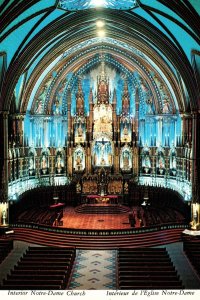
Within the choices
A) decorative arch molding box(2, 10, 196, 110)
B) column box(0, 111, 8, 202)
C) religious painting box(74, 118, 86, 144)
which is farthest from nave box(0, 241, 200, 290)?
religious painting box(74, 118, 86, 144)

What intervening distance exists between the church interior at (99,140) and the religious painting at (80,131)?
86 mm

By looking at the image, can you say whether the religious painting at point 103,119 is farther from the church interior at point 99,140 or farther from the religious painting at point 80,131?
the religious painting at point 80,131

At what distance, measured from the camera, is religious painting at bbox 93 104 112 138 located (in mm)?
36094

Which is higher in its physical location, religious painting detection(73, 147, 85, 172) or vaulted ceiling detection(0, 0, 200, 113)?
vaulted ceiling detection(0, 0, 200, 113)

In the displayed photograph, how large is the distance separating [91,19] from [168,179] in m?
13.9

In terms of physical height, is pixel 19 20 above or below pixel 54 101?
above

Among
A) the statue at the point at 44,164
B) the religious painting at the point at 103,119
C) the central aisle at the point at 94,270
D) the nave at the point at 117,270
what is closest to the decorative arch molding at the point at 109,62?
the religious painting at the point at 103,119

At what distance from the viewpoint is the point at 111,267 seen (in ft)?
67.3

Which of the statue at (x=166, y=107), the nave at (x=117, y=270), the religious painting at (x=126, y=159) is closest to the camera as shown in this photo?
the nave at (x=117, y=270)

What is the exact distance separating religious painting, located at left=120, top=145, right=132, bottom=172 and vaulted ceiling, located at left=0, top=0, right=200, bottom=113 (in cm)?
601

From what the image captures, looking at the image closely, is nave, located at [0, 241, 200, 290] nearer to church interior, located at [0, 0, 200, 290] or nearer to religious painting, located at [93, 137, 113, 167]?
church interior, located at [0, 0, 200, 290]

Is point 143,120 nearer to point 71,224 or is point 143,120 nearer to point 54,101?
point 54,101

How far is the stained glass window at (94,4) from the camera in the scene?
2444 cm

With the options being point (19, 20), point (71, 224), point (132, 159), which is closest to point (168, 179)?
point (132, 159)
